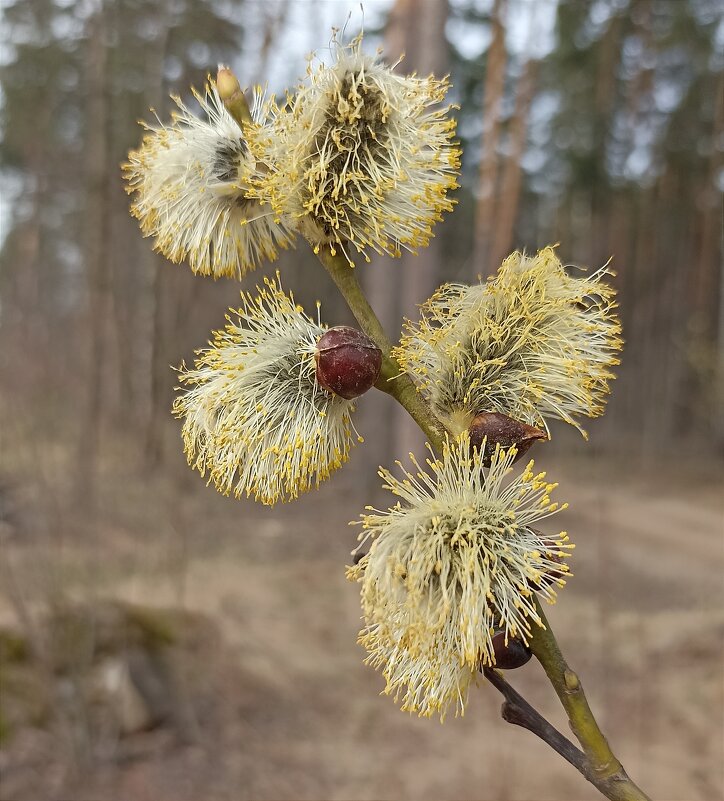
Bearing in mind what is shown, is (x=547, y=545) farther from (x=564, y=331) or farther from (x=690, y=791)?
(x=690, y=791)

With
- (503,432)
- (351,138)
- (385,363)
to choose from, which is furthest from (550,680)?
(351,138)

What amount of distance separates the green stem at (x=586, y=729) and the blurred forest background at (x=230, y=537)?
1.14 meters

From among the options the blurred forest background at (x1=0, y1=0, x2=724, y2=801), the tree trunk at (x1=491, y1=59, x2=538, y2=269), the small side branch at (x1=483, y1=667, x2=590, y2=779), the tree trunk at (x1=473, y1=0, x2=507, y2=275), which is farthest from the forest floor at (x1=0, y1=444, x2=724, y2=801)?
the small side branch at (x1=483, y1=667, x2=590, y2=779)

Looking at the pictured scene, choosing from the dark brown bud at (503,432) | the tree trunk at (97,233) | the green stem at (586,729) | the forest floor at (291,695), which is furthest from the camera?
the tree trunk at (97,233)

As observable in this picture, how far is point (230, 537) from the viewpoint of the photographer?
10.2 m

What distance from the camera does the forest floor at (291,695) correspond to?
4898mm

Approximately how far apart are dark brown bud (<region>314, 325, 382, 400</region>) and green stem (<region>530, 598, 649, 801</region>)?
1.15ft

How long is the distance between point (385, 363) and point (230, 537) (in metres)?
9.56

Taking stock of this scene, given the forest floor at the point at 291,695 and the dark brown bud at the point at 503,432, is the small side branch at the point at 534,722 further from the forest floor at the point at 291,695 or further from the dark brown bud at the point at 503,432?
the forest floor at the point at 291,695

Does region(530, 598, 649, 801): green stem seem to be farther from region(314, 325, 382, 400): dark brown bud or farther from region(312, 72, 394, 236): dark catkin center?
region(312, 72, 394, 236): dark catkin center

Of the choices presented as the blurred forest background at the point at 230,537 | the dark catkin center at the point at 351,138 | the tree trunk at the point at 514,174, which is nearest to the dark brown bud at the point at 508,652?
Result: the dark catkin center at the point at 351,138

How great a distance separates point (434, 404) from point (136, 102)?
47.6 ft

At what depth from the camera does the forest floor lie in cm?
490

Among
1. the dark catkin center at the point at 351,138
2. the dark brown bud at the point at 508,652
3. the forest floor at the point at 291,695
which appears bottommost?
the forest floor at the point at 291,695
